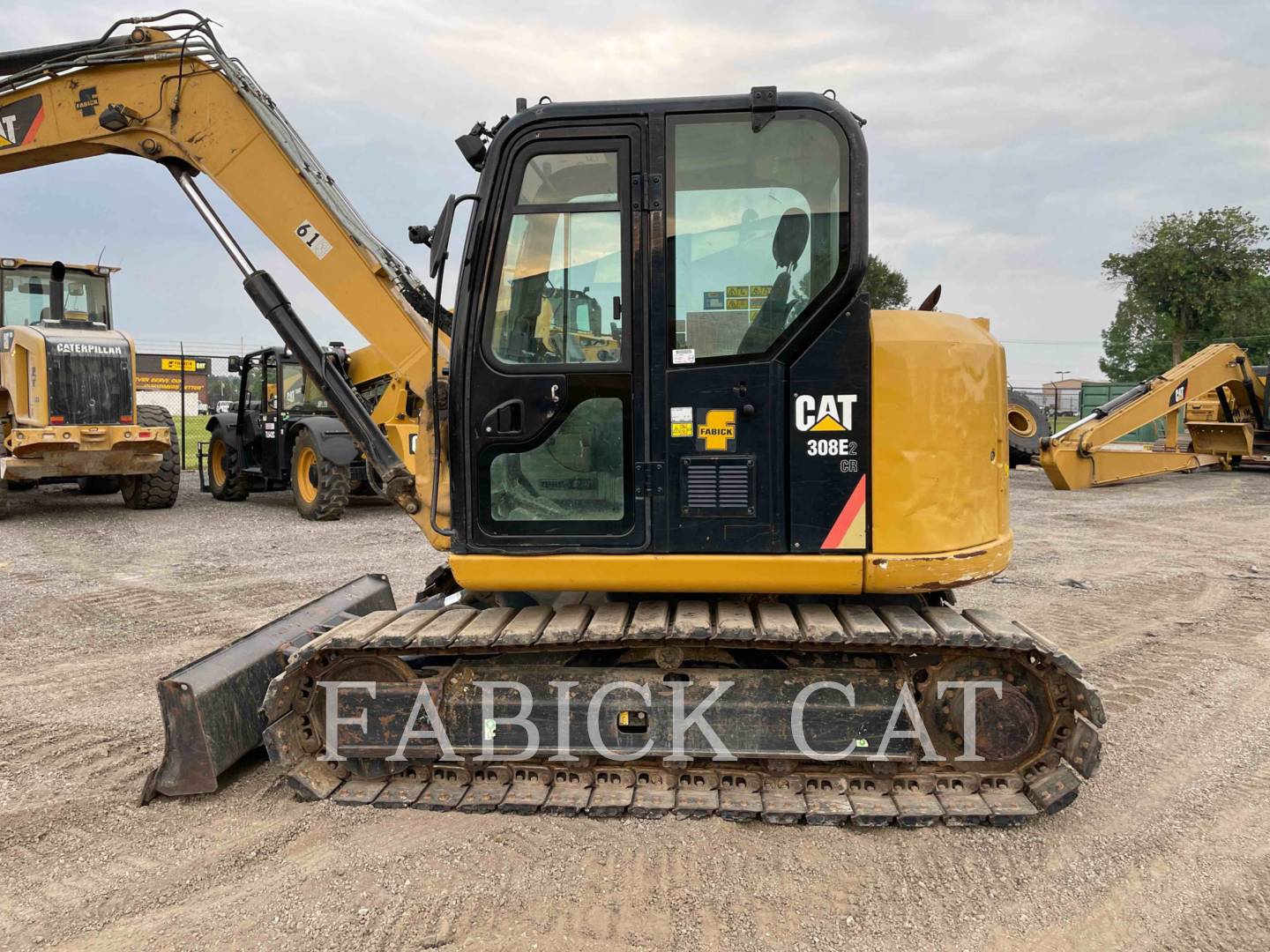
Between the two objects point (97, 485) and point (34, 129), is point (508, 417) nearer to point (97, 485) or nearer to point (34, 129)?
point (34, 129)

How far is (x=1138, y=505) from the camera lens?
1316cm

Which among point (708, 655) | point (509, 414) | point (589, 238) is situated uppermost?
point (589, 238)

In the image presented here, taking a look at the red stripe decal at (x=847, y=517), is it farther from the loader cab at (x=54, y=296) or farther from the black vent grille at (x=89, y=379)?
the loader cab at (x=54, y=296)

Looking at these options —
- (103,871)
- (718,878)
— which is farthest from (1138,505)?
(103,871)

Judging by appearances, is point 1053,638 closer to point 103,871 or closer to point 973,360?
point 973,360

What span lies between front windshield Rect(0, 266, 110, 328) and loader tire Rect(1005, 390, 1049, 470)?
1544cm

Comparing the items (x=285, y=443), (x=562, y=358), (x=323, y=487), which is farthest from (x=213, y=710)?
(x=285, y=443)

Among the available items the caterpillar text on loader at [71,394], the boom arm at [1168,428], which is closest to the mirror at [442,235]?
the caterpillar text on loader at [71,394]

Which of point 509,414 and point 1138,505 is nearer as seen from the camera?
point 509,414

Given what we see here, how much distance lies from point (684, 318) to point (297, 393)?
441 inches

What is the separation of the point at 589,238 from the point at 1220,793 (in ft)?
12.4

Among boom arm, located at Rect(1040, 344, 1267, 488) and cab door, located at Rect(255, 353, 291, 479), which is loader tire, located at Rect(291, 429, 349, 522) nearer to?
cab door, located at Rect(255, 353, 291, 479)

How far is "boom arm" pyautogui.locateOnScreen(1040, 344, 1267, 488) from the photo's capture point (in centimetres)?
1520

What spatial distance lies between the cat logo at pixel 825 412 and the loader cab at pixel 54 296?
12.3 meters
